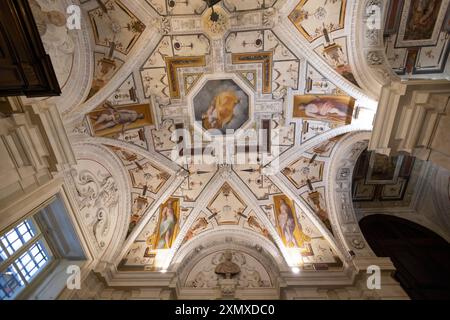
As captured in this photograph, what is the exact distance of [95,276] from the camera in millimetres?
7746

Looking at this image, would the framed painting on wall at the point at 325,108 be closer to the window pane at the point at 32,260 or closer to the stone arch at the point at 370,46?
the stone arch at the point at 370,46

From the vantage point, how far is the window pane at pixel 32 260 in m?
6.17

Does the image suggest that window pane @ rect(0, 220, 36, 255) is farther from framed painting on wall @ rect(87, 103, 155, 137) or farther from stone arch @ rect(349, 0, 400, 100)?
stone arch @ rect(349, 0, 400, 100)

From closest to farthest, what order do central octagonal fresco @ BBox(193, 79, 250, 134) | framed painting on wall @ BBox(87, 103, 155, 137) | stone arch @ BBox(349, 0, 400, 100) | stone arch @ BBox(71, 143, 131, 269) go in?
stone arch @ BBox(349, 0, 400, 100) → framed painting on wall @ BBox(87, 103, 155, 137) → stone arch @ BBox(71, 143, 131, 269) → central octagonal fresco @ BBox(193, 79, 250, 134)

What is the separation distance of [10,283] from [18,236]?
3.47 feet

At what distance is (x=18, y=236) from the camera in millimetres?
6090

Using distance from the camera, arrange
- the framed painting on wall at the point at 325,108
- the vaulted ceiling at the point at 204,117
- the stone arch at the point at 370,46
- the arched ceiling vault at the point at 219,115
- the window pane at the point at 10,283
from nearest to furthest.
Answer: the window pane at the point at 10,283, the stone arch at the point at 370,46, the vaulted ceiling at the point at 204,117, the arched ceiling vault at the point at 219,115, the framed painting on wall at the point at 325,108

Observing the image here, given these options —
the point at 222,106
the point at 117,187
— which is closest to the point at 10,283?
the point at 117,187

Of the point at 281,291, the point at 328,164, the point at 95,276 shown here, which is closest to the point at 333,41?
the point at 328,164

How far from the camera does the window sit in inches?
220

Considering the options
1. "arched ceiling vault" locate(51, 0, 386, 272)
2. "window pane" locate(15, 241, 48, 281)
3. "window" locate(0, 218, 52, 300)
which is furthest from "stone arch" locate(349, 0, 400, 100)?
"window pane" locate(15, 241, 48, 281)

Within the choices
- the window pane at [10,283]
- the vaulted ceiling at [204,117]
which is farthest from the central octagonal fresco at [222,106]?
the window pane at [10,283]

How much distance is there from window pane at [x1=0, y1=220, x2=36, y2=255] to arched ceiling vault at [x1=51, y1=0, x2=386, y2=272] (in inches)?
48.5
